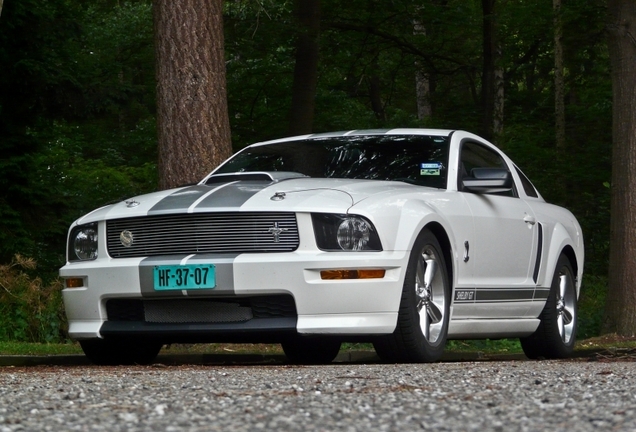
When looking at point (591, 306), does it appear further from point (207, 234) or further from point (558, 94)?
point (207, 234)

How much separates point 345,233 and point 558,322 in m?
3.08

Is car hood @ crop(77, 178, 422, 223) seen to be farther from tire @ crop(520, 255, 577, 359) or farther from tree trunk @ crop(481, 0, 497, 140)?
tree trunk @ crop(481, 0, 497, 140)

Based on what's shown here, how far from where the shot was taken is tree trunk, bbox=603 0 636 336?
12602mm

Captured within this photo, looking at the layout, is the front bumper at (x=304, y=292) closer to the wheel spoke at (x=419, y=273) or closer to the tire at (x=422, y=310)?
the tire at (x=422, y=310)

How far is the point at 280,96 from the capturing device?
21.5 metres

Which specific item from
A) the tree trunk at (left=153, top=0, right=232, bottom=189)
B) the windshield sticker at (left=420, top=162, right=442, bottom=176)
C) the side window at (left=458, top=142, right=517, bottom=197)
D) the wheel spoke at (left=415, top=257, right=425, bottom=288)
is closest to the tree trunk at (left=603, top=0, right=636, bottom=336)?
the side window at (left=458, top=142, right=517, bottom=197)

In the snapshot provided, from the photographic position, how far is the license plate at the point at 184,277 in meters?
6.41

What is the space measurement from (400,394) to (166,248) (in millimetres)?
2782

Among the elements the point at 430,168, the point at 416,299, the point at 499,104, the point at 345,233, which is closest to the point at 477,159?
the point at 430,168

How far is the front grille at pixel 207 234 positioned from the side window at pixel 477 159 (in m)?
1.69

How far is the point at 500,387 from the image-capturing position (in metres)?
4.55

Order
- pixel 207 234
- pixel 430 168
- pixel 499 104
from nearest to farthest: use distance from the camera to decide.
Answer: pixel 207 234 < pixel 430 168 < pixel 499 104

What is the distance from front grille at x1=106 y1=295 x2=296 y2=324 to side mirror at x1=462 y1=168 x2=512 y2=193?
1770 millimetres

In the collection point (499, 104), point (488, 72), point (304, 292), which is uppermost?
point (488, 72)
